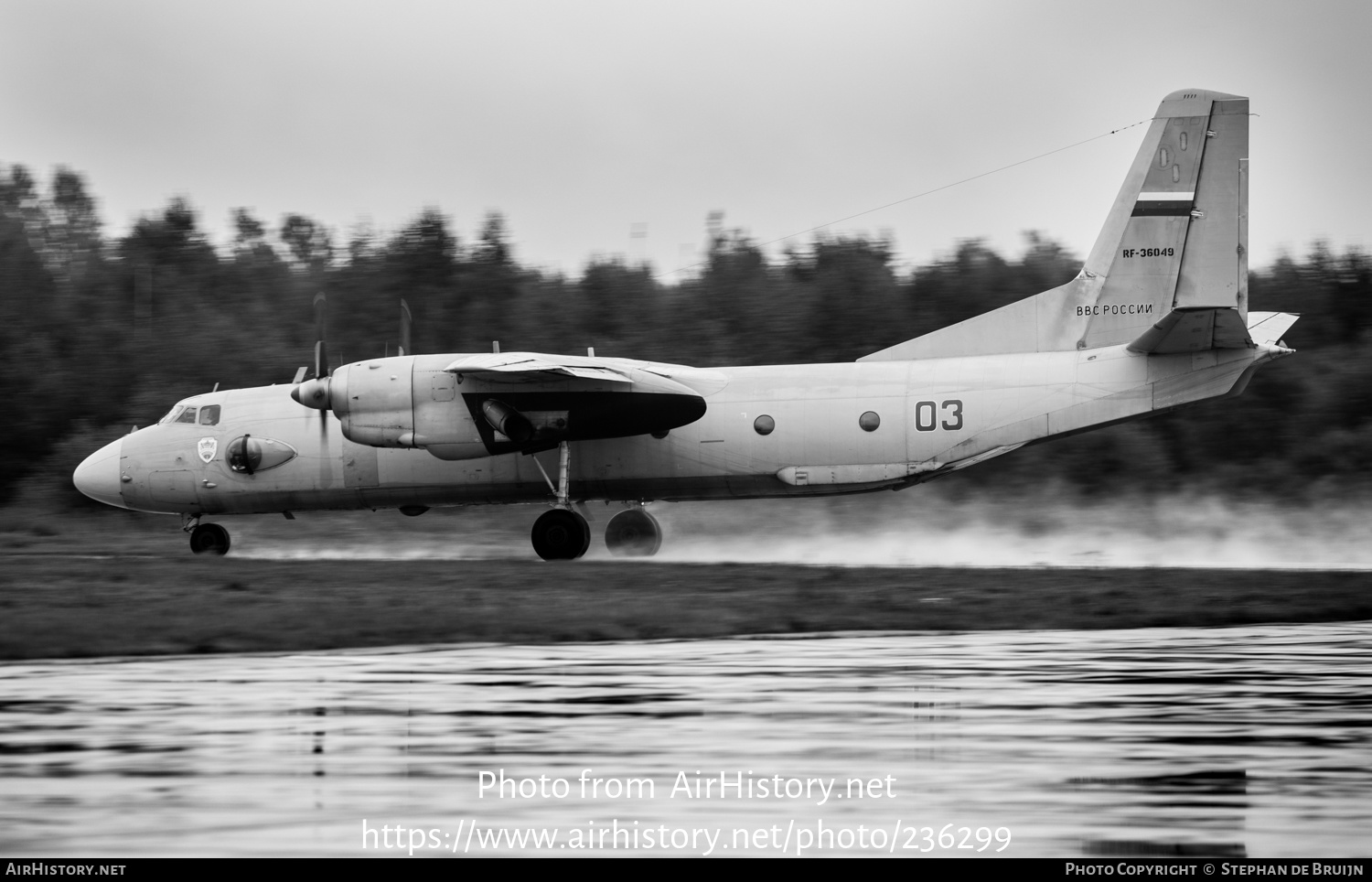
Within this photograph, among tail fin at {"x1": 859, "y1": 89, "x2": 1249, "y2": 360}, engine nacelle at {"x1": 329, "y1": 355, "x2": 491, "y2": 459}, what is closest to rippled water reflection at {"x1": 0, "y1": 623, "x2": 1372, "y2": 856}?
engine nacelle at {"x1": 329, "y1": 355, "x2": 491, "y2": 459}

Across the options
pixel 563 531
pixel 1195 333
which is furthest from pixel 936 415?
pixel 563 531

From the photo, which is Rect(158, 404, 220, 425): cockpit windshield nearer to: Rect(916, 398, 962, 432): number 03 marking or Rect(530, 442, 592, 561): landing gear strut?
Rect(530, 442, 592, 561): landing gear strut

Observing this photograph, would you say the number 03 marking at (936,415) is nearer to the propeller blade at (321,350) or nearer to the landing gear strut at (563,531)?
the landing gear strut at (563,531)

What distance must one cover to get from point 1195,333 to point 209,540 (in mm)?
15566

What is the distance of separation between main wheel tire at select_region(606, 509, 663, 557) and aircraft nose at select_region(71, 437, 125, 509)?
806 cm

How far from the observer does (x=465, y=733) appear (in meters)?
7.79

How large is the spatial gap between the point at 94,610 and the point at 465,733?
858 centimetres

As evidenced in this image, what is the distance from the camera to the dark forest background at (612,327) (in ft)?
105

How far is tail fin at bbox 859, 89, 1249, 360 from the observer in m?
20.8

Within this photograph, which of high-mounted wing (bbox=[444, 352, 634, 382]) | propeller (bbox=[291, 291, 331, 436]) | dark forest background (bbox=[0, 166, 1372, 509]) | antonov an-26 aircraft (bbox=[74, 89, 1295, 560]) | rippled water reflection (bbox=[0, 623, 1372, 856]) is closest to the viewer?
rippled water reflection (bbox=[0, 623, 1372, 856])
